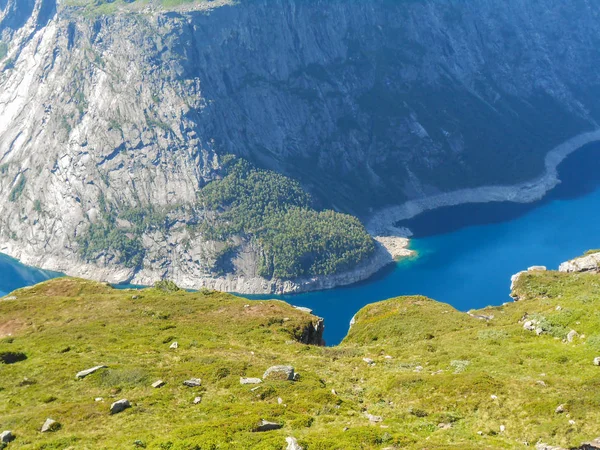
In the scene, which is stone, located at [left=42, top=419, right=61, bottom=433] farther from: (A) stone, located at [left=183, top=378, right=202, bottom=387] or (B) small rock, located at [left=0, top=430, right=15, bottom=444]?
(A) stone, located at [left=183, top=378, right=202, bottom=387]

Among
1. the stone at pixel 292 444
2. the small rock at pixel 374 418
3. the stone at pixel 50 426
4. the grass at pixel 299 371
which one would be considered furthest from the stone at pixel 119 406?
the small rock at pixel 374 418

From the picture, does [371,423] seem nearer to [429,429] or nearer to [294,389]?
[429,429]

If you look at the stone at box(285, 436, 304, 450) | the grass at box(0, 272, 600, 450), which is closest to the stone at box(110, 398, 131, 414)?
the grass at box(0, 272, 600, 450)

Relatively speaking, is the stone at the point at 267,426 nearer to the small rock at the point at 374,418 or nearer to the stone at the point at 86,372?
the small rock at the point at 374,418

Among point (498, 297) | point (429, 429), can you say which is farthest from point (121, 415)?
point (498, 297)

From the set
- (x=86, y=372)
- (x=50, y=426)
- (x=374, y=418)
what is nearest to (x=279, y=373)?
(x=374, y=418)
